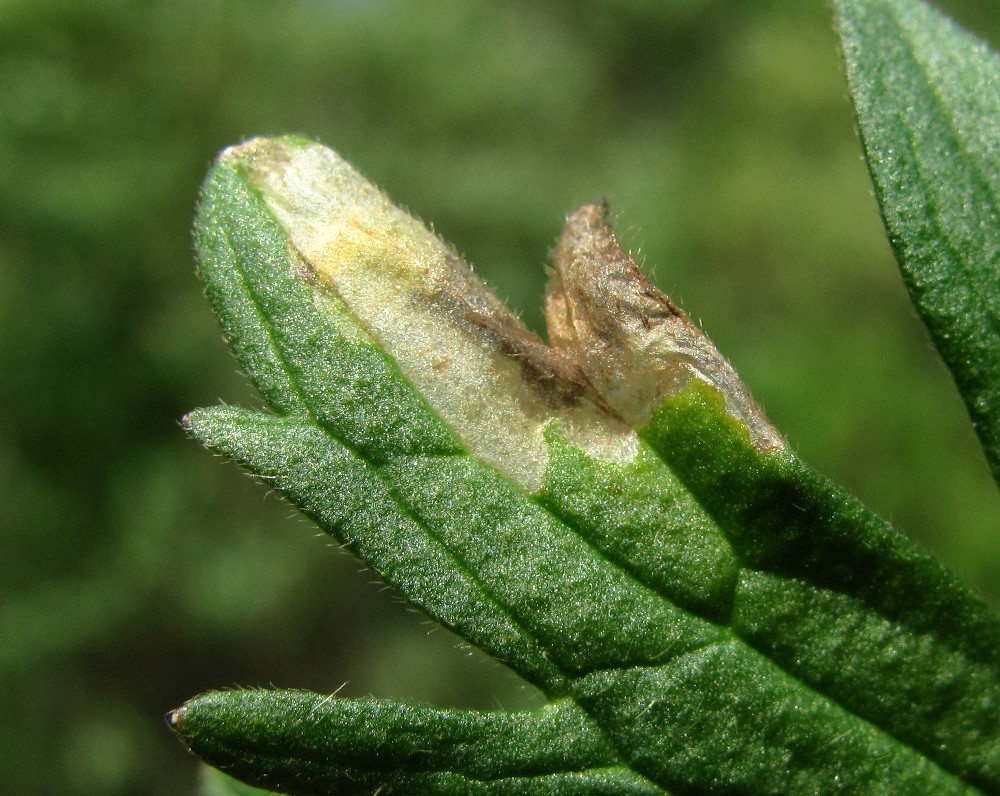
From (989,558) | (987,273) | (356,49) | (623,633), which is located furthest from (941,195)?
(356,49)

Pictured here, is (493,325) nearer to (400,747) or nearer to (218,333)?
(400,747)

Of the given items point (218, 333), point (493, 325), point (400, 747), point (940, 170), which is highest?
point (218, 333)

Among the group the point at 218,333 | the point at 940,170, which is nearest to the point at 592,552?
the point at 940,170

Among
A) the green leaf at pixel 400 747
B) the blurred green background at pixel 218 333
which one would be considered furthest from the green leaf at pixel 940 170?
the blurred green background at pixel 218 333

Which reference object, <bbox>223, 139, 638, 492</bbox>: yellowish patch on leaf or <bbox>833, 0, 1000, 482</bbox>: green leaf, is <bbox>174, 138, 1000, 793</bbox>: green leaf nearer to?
<bbox>223, 139, 638, 492</bbox>: yellowish patch on leaf

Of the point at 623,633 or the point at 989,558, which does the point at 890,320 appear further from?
the point at 623,633

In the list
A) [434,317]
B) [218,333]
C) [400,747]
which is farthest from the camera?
[218,333]
